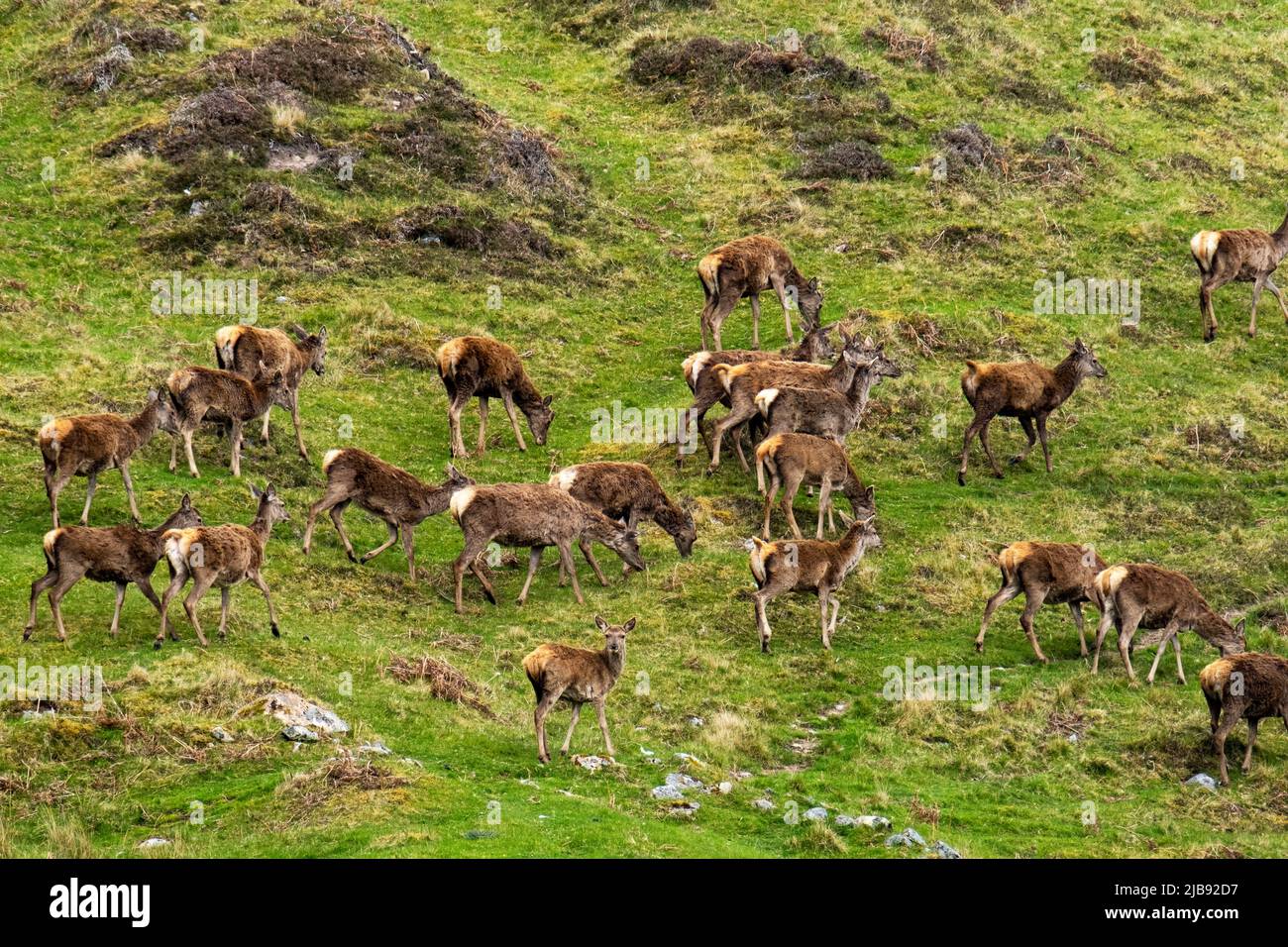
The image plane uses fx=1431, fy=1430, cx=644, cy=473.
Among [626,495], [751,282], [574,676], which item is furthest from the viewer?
[751,282]

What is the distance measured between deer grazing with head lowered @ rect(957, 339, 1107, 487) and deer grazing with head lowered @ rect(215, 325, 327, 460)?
13.3 m

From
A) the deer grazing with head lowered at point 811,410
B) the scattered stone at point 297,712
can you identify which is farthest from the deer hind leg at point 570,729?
the deer grazing with head lowered at point 811,410

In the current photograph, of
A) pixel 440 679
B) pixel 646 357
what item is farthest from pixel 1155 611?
pixel 646 357

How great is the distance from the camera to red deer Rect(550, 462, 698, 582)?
989 inches

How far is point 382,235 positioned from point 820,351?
40.6 ft

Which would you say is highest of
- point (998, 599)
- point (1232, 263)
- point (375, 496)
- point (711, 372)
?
point (1232, 263)

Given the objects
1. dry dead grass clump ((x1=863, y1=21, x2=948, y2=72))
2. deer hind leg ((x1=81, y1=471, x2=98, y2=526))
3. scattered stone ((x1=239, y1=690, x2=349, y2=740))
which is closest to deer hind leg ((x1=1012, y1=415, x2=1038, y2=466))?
scattered stone ((x1=239, y1=690, x2=349, y2=740))

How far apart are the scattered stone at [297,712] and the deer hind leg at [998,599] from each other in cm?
1024

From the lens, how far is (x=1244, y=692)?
62.5 feet

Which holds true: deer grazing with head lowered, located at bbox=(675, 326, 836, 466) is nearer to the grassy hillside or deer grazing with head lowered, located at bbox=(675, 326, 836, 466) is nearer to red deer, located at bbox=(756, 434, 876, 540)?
the grassy hillside

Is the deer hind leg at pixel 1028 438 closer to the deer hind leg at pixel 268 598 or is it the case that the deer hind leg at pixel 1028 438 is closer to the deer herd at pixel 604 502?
the deer herd at pixel 604 502

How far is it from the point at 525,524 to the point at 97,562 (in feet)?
21.8

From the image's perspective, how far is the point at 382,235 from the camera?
36.7 metres

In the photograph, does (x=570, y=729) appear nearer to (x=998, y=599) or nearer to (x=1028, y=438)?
(x=998, y=599)
